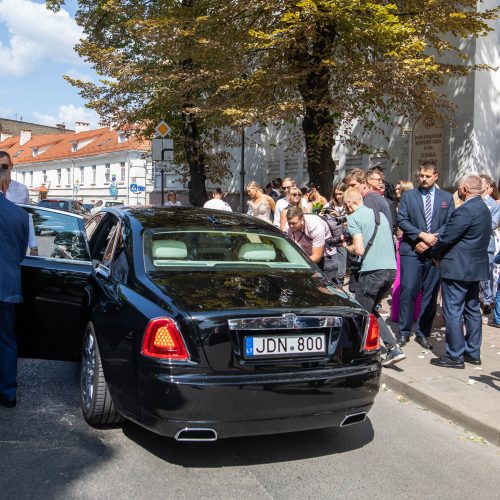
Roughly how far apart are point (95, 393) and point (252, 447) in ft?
3.67

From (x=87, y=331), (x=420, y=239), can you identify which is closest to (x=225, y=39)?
(x=420, y=239)

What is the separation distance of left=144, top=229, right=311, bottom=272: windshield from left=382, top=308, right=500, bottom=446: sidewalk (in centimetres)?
167

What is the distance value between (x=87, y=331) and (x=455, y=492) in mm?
2743

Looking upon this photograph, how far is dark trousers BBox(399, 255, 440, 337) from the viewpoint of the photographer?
6645 millimetres

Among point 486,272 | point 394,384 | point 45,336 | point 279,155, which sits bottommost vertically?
point 394,384

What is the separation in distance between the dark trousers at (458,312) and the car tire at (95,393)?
342cm

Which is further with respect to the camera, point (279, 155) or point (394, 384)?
point (279, 155)

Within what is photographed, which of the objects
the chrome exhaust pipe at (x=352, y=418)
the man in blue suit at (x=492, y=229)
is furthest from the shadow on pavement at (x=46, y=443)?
the man in blue suit at (x=492, y=229)

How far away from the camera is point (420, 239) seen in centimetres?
647

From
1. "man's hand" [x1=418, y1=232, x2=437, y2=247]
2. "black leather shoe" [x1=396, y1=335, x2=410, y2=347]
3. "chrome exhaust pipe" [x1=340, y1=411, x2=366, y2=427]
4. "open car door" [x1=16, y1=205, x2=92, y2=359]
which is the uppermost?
"man's hand" [x1=418, y1=232, x2=437, y2=247]

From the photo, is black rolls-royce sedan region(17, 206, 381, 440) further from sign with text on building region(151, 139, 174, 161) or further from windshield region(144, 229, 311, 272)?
sign with text on building region(151, 139, 174, 161)

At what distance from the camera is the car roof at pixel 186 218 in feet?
14.9

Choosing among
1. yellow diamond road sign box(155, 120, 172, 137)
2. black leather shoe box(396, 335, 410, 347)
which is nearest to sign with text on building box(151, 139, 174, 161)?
yellow diamond road sign box(155, 120, 172, 137)

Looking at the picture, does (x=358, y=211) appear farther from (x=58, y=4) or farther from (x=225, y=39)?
(x=58, y=4)
